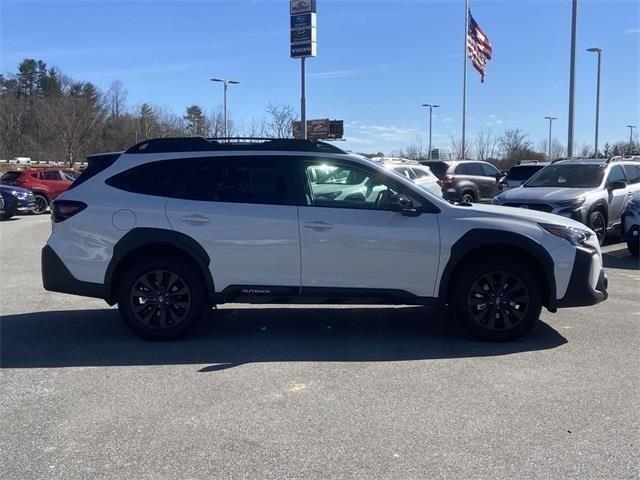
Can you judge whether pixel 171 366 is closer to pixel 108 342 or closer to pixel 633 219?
pixel 108 342

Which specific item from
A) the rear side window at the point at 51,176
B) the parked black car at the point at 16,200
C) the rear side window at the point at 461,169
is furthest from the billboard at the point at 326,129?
the parked black car at the point at 16,200

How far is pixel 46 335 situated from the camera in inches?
247

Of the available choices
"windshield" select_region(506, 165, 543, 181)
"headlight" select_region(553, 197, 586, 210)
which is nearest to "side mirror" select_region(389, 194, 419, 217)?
"headlight" select_region(553, 197, 586, 210)

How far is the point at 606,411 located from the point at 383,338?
231 cm

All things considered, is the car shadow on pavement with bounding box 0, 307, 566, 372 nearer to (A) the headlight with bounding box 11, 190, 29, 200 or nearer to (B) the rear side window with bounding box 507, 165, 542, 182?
(B) the rear side window with bounding box 507, 165, 542, 182

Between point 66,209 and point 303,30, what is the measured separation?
20.5m

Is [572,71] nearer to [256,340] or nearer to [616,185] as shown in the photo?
[616,185]

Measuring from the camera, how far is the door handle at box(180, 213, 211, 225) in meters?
5.86

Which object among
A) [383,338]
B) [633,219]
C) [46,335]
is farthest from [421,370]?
[633,219]

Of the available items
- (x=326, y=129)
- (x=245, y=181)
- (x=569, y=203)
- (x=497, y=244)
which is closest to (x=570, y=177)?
(x=569, y=203)

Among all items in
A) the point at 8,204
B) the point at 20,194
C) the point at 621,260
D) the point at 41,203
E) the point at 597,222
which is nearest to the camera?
the point at 621,260

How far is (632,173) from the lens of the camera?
Result: 549 inches

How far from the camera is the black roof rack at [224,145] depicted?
242 inches

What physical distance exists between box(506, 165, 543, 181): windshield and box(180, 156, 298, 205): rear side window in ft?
48.2
